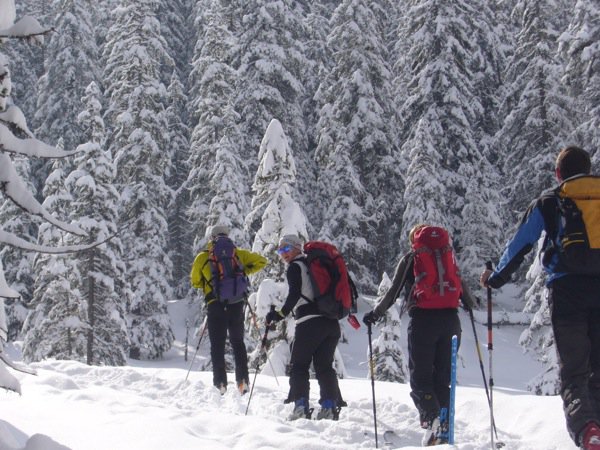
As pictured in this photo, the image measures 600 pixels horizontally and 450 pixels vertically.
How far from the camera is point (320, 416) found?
26.0 ft

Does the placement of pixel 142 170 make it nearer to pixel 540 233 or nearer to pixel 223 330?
pixel 223 330

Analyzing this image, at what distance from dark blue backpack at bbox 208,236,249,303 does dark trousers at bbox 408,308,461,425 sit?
3.31 m

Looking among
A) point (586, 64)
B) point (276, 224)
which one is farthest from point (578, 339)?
point (586, 64)

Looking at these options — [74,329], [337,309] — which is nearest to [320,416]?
[337,309]

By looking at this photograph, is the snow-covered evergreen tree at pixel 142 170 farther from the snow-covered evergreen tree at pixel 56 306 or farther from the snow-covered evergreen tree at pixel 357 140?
the snow-covered evergreen tree at pixel 357 140

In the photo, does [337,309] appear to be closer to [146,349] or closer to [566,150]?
[566,150]

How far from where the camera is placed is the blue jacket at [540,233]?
538 cm

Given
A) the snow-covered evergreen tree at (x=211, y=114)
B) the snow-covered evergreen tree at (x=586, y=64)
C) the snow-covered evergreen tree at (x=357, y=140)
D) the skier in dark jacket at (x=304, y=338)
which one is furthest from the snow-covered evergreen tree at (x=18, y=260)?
the skier in dark jacket at (x=304, y=338)

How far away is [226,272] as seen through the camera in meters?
9.62

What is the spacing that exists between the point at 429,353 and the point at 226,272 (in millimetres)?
3634

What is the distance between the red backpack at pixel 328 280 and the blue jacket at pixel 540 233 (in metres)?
2.47

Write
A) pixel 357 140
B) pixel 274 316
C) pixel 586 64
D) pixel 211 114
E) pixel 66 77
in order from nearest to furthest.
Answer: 1. pixel 274 316
2. pixel 586 64
3. pixel 211 114
4. pixel 357 140
5. pixel 66 77

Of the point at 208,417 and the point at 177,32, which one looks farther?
the point at 177,32

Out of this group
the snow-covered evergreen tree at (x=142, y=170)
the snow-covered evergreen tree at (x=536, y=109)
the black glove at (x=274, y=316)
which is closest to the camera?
the black glove at (x=274, y=316)
